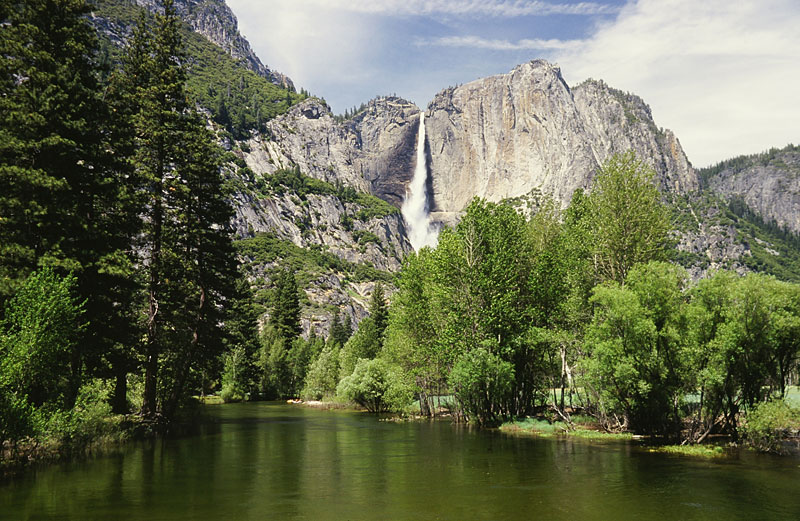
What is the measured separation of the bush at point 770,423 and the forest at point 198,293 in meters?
0.11

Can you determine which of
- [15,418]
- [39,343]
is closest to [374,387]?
[39,343]

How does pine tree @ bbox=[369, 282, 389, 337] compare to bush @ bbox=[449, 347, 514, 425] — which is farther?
pine tree @ bbox=[369, 282, 389, 337]

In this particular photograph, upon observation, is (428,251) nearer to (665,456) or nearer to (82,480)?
(665,456)

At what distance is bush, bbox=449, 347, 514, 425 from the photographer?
39.7 meters

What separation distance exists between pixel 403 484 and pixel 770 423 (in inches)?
849

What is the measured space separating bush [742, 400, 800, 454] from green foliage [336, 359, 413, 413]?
109 feet

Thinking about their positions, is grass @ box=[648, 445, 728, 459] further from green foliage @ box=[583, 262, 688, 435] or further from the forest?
green foliage @ box=[583, 262, 688, 435]

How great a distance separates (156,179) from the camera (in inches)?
1334

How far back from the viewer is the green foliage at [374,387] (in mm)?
56353

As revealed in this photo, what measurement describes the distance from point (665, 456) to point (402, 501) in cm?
1791

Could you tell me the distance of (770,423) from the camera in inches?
1073

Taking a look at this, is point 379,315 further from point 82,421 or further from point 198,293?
point 82,421

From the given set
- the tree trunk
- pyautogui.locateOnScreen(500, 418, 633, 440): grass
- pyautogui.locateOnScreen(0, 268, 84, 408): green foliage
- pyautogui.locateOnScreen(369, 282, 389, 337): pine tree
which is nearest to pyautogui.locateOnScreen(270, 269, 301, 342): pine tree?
pyautogui.locateOnScreen(369, 282, 389, 337): pine tree

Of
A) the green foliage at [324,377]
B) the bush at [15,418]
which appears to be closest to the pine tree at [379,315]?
the green foliage at [324,377]
